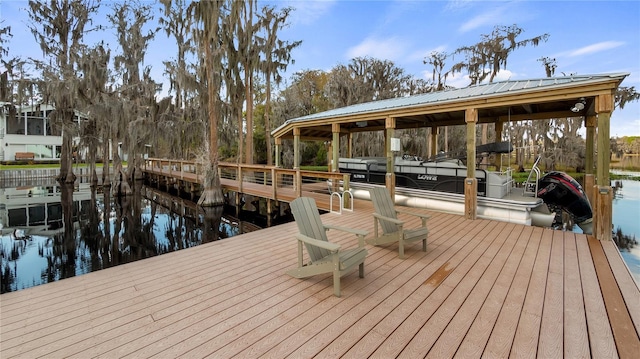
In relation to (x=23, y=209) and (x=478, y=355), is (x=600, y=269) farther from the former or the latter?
(x=23, y=209)

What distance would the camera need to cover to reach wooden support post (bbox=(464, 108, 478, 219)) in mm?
5949

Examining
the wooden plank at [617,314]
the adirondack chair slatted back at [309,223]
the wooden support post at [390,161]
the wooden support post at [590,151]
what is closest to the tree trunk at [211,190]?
the wooden support post at [390,161]

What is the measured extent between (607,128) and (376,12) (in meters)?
12.2

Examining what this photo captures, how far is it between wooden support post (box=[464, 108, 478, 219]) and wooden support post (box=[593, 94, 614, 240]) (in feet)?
5.96

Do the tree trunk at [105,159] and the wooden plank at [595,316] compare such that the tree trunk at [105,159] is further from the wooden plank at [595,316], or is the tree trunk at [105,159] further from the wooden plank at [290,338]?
the wooden plank at [595,316]

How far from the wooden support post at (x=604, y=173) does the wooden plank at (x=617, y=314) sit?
1174mm

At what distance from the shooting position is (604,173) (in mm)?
4508

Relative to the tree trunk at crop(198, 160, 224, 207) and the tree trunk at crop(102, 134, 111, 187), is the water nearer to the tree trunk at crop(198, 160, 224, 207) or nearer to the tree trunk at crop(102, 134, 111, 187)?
the tree trunk at crop(198, 160, 224, 207)

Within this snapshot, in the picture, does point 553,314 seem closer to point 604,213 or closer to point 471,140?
point 604,213

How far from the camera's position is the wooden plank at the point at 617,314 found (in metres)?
2.03

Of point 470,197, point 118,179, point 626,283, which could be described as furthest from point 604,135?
point 118,179

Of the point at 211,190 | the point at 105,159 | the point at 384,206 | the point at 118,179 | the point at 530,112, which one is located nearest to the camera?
the point at 384,206

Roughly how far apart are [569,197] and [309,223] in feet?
19.7

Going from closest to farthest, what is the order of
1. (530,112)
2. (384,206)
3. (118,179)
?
(384,206)
(530,112)
(118,179)
